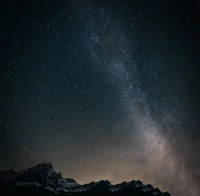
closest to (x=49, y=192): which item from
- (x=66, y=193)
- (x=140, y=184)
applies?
(x=66, y=193)

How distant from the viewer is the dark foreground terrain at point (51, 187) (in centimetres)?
8197

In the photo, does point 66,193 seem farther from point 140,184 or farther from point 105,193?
point 140,184

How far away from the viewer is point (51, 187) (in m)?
88.2

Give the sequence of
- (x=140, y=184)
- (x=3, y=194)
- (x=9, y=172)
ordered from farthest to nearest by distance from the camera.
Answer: (x=9, y=172) < (x=140, y=184) < (x=3, y=194)

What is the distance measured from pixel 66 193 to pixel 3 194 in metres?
33.1

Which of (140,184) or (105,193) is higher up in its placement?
(140,184)

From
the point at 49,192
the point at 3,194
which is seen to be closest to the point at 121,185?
the point at 49,192

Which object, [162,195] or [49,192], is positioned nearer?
[49,192]

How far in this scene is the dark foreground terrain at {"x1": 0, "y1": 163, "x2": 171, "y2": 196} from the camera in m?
82.0

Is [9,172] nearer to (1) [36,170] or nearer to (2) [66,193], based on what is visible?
(1) [36,170]

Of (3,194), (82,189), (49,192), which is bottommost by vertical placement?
(3,194)

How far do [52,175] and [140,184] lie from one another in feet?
189

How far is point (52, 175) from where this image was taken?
99188mm

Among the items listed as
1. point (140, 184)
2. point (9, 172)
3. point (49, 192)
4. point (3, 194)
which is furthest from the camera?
point (9, 172)
